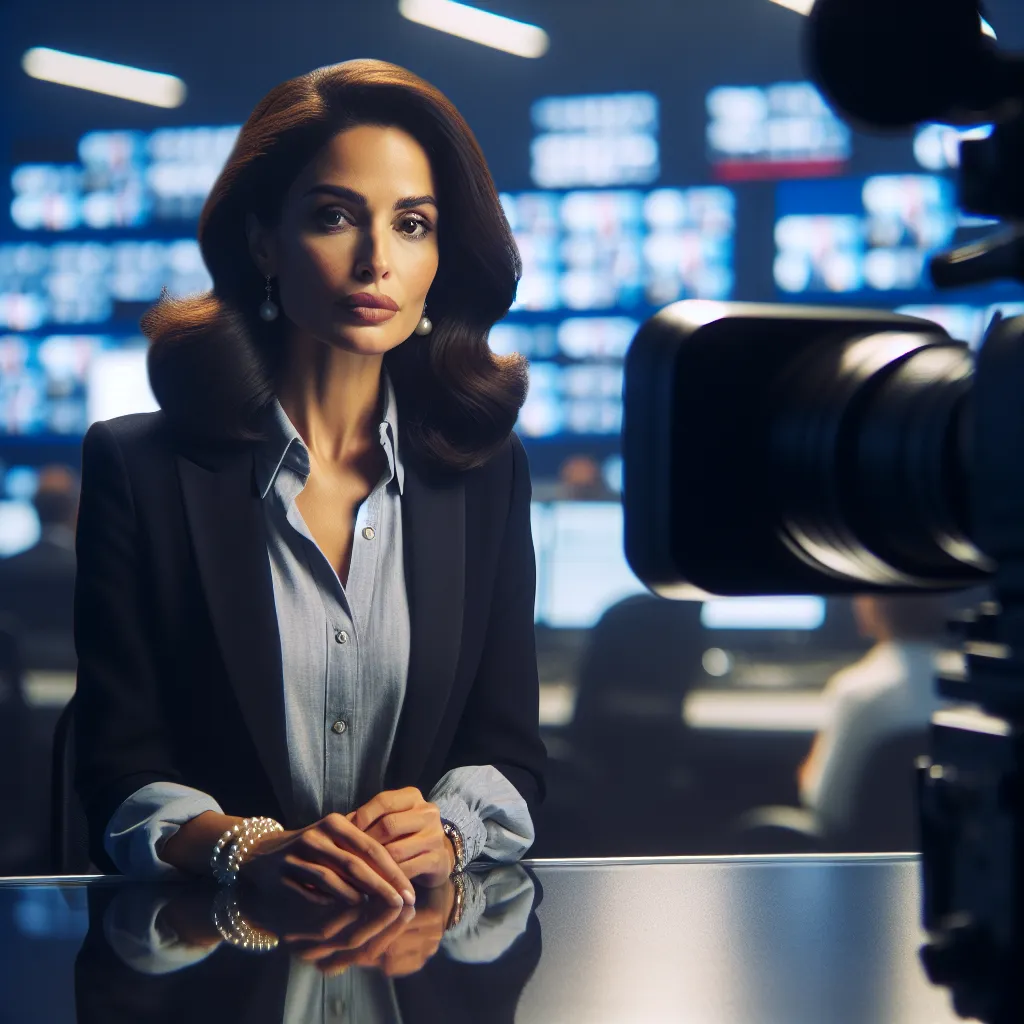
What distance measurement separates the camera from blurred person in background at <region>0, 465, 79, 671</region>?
3010 mm

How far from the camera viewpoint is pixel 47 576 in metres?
3.06

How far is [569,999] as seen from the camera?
609 mm

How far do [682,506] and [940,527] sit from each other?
0.39 feet

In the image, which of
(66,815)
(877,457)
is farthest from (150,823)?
(877,457)

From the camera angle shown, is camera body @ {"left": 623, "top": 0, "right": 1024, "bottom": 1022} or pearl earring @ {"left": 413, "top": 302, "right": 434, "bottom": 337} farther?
pearl earring @ {"left": 413, "top": 302, "right": 434, "bottom": 337}

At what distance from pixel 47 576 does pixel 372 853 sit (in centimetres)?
238

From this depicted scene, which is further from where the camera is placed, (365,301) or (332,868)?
(365,301)

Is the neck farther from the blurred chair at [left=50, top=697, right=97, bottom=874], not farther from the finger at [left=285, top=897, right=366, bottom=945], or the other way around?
the finger at [left=285, top=897, right=366, bottom=945]

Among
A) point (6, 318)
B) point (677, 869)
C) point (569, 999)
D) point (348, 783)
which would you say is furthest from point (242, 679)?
point (6, 318)

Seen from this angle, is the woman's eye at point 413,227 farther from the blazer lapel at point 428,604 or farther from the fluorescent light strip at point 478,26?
the fluorescent light strip at point 478,26

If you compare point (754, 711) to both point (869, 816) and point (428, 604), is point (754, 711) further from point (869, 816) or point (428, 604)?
point (428, 604)

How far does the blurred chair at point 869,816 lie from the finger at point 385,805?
36.0 inches

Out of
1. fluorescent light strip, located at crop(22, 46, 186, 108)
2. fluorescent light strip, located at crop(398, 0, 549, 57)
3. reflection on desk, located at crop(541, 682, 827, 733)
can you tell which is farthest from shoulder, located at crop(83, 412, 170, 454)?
fluorescent light strip, located at crop(398, 0, 549, 57)

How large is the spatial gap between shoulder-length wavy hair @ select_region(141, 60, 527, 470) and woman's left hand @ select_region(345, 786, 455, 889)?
345 millimetres
